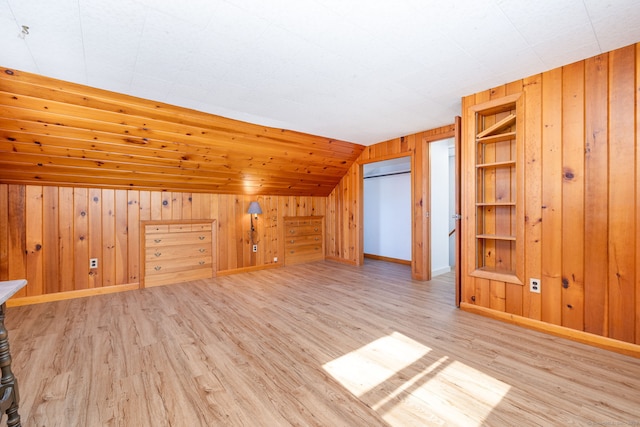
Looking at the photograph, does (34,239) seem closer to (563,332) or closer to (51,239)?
(51,239)

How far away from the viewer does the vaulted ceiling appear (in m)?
1.50

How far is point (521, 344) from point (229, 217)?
390cm

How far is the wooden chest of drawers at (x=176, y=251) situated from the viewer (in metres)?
3.69


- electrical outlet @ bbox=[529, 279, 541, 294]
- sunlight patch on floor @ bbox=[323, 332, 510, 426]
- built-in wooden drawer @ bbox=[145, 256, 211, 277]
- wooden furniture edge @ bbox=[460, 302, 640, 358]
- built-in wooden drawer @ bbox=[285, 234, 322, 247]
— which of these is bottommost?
sunlight patch on floor @ bbox=[323, 332, 510, 426]

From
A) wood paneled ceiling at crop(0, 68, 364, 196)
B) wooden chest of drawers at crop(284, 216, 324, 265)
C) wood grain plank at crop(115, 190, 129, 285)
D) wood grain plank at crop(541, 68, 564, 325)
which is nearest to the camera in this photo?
wood grain plank at crop(541, 68, 564, 325)

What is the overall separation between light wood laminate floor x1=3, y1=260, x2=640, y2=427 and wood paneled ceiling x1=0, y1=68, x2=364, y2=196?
5.01ft

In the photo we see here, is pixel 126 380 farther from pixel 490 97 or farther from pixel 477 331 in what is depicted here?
pixel 490 97

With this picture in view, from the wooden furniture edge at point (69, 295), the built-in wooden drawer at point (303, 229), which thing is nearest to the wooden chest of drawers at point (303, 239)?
the built-in wooden drawer at point (303, 229)

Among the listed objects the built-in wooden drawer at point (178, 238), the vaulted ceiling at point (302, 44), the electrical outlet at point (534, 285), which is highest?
the vaulted ceiling at point (302, 44)

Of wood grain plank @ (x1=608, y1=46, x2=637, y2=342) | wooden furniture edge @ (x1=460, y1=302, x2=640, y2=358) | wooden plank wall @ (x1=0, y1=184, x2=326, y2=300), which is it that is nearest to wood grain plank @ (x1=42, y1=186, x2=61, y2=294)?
wooden plank wall @ (x1=0, y1=184, x2=326, y2=300)

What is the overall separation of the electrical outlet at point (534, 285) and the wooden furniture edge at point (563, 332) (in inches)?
9.9

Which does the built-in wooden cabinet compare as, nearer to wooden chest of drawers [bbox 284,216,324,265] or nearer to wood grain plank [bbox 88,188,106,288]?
wooden chest of drawers [bbox 284,216,324,265]

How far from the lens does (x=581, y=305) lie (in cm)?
210

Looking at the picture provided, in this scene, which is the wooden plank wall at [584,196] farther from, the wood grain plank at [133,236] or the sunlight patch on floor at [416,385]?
the wood grain plank at [133,236]
